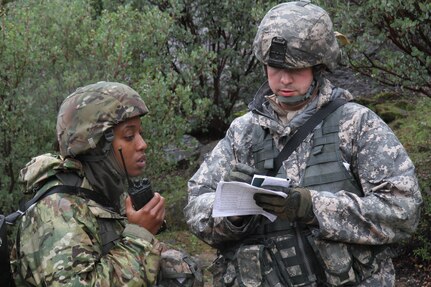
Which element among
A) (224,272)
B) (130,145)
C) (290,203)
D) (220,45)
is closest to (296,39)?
(290,203)

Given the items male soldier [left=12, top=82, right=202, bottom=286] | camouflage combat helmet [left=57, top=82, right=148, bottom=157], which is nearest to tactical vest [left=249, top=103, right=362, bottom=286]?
male soldier [left=12, top=82, right=202, bottom=286]

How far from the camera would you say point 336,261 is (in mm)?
3658

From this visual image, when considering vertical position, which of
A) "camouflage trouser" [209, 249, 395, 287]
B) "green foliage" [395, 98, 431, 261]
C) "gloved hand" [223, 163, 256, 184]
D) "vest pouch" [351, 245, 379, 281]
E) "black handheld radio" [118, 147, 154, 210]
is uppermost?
"gloved hand" [223, 163, 256, 184]

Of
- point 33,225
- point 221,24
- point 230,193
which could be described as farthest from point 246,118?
point 221,24

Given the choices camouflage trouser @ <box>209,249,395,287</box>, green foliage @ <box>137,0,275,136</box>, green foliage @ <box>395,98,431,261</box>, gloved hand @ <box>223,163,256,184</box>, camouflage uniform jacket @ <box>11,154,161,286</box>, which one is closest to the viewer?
camouflage uniform jacket @ <box>11,154,161,286</box>

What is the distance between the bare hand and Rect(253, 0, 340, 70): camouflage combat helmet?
2.78ft

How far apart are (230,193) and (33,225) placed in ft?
2.76

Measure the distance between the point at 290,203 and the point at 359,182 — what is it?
0.41 meters

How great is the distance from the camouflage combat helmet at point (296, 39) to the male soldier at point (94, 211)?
674mm

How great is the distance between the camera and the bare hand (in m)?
3.56

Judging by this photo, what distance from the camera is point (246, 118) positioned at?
13.1ft

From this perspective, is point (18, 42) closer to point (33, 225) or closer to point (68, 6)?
point (68, 6)

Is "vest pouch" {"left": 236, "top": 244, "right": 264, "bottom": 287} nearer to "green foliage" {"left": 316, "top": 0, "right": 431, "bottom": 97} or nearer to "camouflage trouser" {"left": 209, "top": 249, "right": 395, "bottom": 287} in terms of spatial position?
"camouflage trouser" {"left": 209, "top": 249, "right": 395, "bottom": 287}

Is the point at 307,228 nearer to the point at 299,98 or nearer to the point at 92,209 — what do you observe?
the point at 299,98
